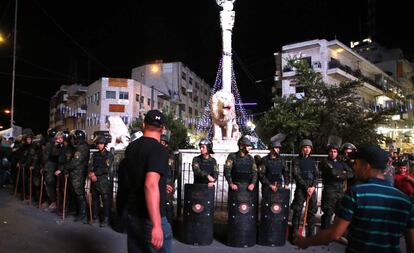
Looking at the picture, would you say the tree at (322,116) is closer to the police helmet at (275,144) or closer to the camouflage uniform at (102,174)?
the police helmet at (275,144)

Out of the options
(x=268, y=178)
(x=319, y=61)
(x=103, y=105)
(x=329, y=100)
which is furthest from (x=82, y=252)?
(x=103, y=105)

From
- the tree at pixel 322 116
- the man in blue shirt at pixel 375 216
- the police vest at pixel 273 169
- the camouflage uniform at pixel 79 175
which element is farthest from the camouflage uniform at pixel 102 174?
the tree at pixel 322 116

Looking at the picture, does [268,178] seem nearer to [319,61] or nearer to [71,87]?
[319,61]

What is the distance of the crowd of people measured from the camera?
112 inches

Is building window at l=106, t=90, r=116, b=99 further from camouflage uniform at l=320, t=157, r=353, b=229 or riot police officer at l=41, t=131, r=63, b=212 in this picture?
camouflage uniform at l=320, t=157, r=353, b=229

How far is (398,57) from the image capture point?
2235 inches

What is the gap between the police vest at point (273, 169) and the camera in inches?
291

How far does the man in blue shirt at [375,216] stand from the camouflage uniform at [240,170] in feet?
13.5

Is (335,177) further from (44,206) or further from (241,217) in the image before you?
(44,206)

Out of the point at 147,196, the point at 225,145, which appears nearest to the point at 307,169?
the point at 147,196

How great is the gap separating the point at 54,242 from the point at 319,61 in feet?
128

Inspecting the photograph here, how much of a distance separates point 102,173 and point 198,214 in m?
2.57

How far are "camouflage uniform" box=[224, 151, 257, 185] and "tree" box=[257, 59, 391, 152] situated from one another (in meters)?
11.1

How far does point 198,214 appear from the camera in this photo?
6.83 m
